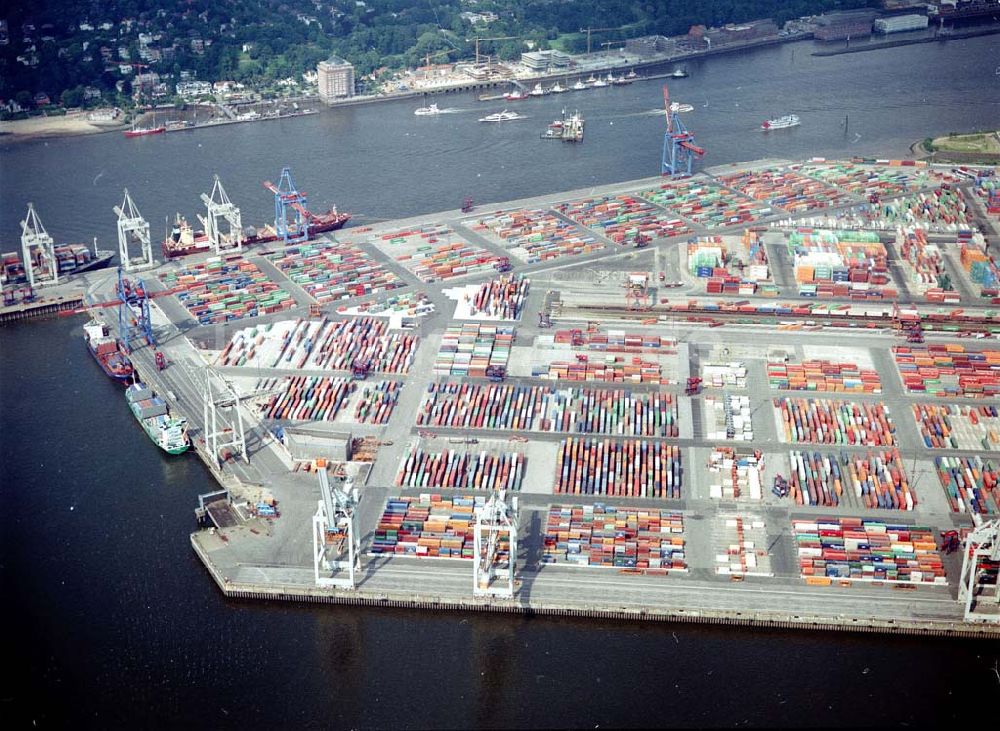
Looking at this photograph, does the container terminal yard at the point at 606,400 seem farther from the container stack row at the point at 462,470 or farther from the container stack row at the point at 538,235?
the container stack row at the point at 538,235

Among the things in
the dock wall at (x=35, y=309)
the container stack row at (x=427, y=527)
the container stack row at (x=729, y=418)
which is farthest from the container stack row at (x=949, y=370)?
the dock wall at (x=35, y=309)

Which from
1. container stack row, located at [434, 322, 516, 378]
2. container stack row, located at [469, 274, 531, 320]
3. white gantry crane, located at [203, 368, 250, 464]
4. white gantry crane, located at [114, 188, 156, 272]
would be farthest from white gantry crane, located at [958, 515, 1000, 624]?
white gantry crane, located at [114, 188, 156, 272]

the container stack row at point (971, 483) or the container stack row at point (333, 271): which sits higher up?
the container stack row at point (333, 271)

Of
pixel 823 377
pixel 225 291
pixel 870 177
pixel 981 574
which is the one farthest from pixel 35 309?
pixel 870 177

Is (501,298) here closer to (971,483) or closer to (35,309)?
(35,309)

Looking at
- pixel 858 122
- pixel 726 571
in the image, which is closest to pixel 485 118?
pixel 858 122

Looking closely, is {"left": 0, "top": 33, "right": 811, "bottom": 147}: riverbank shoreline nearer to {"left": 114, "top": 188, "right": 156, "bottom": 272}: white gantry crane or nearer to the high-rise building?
the high-rise building

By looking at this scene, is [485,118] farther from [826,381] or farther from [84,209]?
[826,381]
